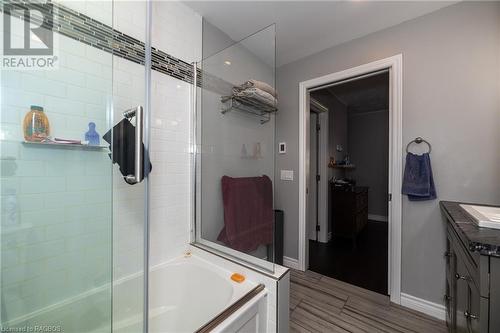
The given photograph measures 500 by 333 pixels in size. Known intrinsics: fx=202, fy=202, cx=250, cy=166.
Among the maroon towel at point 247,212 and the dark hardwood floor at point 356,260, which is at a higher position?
the maroon towel at point 247,212

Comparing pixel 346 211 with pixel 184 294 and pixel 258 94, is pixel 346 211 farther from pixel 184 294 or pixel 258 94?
pixel 184 294

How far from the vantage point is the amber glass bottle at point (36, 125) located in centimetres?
93

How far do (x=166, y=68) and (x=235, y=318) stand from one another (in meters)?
1.71

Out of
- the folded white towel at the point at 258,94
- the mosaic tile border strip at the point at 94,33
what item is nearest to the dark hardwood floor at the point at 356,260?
the folded white towel at the point at 258,94

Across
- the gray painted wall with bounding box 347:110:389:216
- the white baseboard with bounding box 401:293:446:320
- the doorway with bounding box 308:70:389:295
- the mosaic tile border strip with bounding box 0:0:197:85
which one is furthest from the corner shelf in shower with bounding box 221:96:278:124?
the gray painted wall with bounding box 347:110:389:216

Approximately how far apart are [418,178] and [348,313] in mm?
1261

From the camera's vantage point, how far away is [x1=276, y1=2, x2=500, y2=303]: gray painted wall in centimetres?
148

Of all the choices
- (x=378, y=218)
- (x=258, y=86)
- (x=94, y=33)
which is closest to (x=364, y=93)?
(x=258, y=86)

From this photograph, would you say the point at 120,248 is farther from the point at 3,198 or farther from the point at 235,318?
the point at 235,318

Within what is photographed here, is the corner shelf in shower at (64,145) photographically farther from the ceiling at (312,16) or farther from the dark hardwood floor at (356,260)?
the dark hardwood floor at (356,260)

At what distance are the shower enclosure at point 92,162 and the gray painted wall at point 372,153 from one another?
3.98 m

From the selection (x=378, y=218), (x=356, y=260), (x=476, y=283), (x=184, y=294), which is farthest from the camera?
(x=378, y=218)

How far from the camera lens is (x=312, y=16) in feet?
5.81

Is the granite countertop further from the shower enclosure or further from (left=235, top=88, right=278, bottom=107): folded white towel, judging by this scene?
(left=235, top=88, right=278, bottom=107): folded white towel
